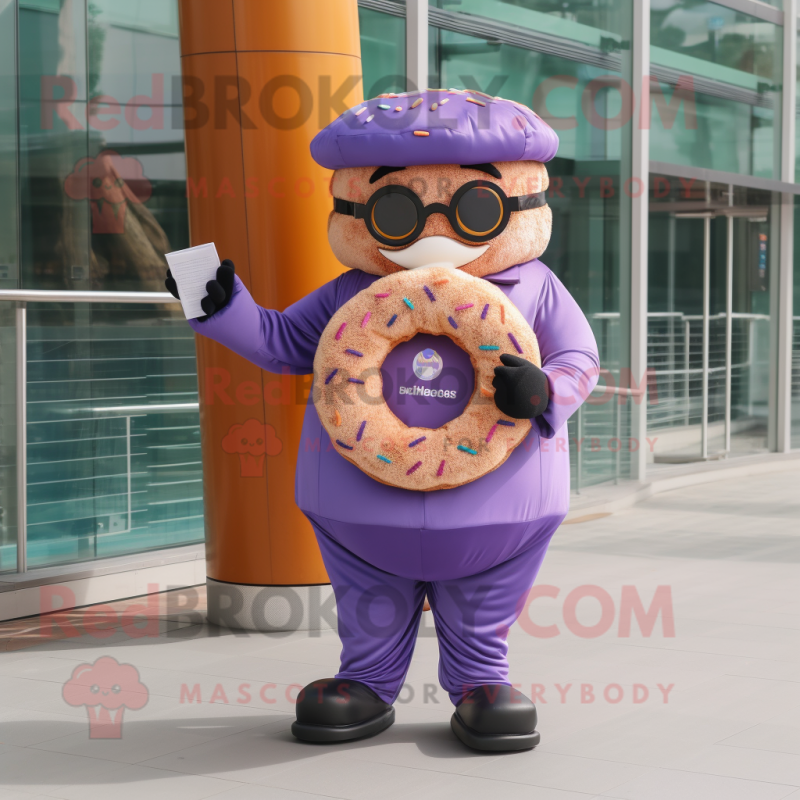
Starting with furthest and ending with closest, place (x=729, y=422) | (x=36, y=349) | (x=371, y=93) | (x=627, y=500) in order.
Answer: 1. (x=729, y=422)
2. (x=627, y=500)
3. (x=371, y=93)
4. (x=36, y=349)

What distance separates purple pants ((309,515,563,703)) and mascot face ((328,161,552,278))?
0.76m

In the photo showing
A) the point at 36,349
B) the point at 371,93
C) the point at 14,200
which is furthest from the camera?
the point at 371,93

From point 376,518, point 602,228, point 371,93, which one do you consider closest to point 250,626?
point 376,518

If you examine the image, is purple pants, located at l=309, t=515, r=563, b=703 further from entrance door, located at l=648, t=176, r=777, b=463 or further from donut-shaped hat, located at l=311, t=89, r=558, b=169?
entrance door, located at l=648, t=176, r=777, b=463

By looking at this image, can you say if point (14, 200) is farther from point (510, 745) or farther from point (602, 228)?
point (602, 228)

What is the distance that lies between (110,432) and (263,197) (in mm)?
1609

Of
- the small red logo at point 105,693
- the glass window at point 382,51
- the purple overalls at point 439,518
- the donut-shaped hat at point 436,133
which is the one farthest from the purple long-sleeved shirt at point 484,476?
the glass window at point 382,51

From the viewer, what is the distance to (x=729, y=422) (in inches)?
423

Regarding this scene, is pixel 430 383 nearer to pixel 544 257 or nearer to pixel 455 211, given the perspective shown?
pixel 455 211

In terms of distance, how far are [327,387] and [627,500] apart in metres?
5.39

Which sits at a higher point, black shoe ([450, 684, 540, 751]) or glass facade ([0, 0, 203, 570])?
glass facade ([0, 0, 203, 570])

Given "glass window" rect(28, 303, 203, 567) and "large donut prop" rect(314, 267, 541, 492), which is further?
"glass window" rect(28, 303, 203, 567)

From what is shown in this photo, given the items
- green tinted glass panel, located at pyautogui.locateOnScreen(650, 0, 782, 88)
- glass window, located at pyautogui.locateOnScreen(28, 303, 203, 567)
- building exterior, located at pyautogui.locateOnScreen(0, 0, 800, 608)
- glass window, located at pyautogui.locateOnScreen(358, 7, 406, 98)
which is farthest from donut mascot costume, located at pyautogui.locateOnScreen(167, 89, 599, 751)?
green tinted glass panel, located at pyautogui.locateOnScreen(650, 0, 782, 88)

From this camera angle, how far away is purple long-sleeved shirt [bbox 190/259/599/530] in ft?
10.1
